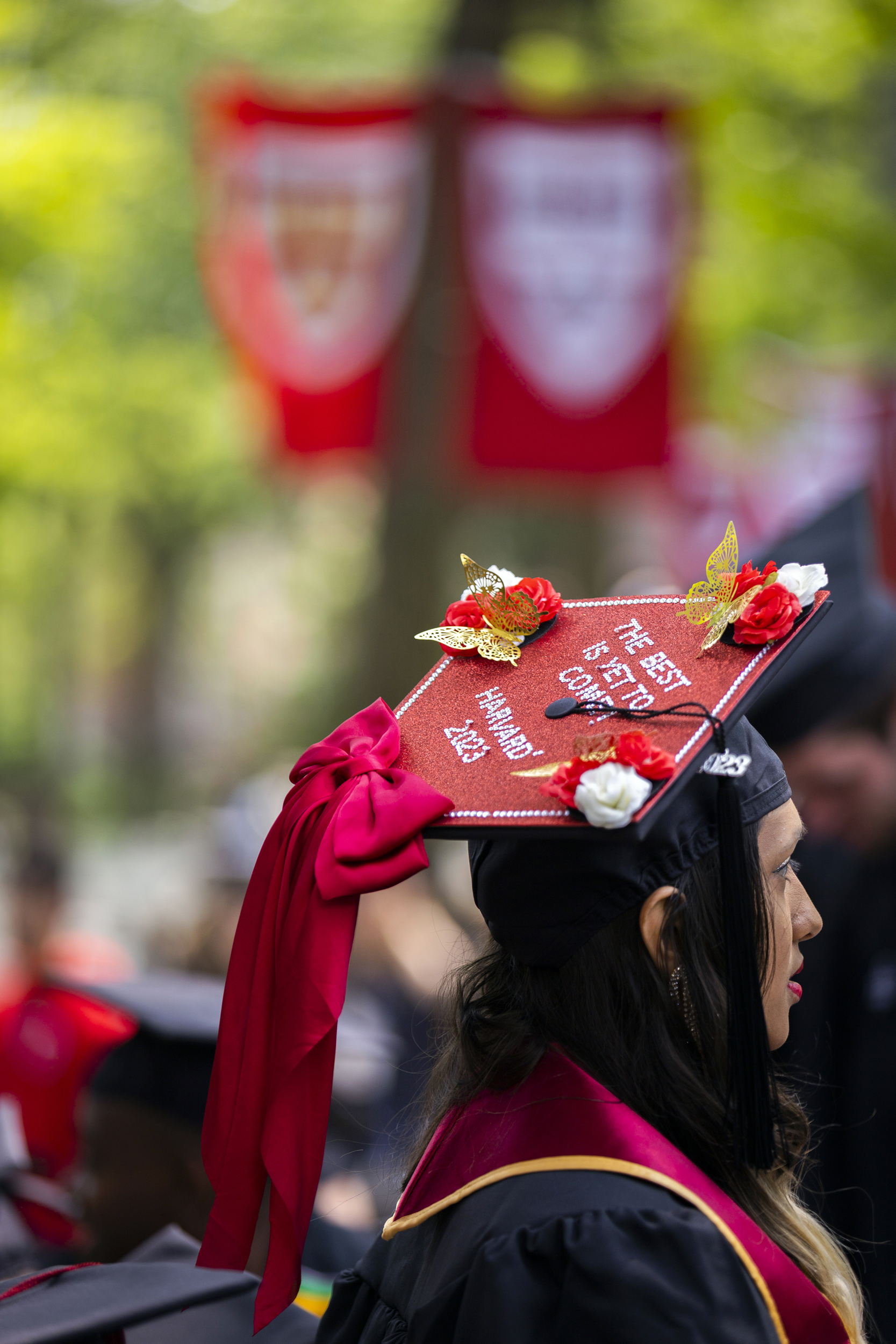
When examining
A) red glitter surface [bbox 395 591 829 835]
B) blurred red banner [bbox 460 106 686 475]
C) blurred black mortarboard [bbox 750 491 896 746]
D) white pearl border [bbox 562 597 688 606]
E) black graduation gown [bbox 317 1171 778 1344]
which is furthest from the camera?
blurred red banner [bbox 460 106 686 475]

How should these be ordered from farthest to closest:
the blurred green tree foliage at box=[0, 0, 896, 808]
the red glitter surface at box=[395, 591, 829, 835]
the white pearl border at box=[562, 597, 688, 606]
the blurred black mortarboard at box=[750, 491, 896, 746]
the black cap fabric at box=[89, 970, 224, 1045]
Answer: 1. the blurred green tree foliage at box=[0, 0, 896, 808]
2. the blurred black mortarboard at box=[750, 491, 896, 746]
3. the black cap fabric at box=[89, 970, 224, 1045]
4. the white pearl border at box=[562, 597, 688, 606]
5. the red glitter surface at box=[395, 591, 829, 835]

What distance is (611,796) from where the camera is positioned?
1247mm

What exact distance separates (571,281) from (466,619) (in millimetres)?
4754

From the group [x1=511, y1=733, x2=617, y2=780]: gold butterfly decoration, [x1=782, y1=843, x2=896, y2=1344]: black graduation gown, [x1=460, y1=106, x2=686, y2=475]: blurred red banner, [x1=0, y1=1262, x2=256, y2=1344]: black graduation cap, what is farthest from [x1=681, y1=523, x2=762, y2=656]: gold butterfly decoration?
[x1=460, y1=106, x2=686, y2=475]: blurred red banner

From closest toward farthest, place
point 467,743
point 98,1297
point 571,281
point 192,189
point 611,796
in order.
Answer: point 611,796 < point 467,743 < point 98,1297 < point 571,281 < point 192,189

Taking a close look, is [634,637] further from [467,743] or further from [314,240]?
[314,240]

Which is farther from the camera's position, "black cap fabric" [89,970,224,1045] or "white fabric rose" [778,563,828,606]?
"black cap fabric" [89,970,224,1045]

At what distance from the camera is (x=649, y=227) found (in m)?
5.95

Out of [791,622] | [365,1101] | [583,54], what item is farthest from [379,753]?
[583,54]

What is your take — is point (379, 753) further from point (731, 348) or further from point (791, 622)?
point (731, 348)

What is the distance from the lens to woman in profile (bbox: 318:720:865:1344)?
49.9 inches

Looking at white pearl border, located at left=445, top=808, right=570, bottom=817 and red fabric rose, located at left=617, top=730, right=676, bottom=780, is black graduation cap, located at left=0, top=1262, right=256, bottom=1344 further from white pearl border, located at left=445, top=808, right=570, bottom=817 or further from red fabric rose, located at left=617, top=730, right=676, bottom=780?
red fabric rose, located at left=617, top=730, right=676, bottom=780

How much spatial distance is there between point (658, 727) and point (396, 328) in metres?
5.47

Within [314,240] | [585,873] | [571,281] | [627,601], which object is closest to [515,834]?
[585,873]
